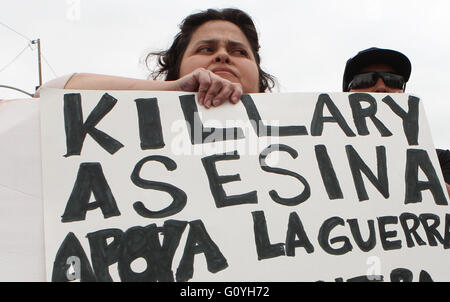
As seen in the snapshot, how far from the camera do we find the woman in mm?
1220

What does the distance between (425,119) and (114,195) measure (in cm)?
90

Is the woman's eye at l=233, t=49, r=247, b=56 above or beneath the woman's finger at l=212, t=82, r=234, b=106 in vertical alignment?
above

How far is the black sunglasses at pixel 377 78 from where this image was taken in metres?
1.83

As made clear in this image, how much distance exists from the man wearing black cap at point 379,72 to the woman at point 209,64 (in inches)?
15.6

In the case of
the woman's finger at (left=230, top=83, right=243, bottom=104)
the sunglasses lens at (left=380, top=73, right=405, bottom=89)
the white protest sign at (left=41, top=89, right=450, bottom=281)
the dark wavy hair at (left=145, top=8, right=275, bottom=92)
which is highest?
the dark wavy hair at (left=145, top=8, right=275, bottom=92)

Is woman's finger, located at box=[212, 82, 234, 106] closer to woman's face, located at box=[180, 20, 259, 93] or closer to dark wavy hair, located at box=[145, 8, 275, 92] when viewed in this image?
woman's face, located at box=[180, 20, 259, 93]

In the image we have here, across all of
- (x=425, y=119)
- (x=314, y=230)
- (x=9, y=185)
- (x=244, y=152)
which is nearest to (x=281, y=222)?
(x=314, y=230)

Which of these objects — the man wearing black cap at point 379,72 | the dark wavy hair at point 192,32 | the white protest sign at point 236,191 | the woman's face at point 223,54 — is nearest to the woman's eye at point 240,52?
the woman's face at point 223,54

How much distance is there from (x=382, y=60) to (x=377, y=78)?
0.10 metres

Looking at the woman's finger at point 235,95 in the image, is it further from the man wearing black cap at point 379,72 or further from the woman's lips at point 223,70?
the man wearing black cap at point 379,72

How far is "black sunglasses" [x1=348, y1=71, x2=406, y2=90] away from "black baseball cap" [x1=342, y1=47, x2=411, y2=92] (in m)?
0.06

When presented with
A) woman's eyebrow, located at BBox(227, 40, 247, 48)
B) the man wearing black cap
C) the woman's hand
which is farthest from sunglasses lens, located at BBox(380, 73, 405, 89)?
the woman's hand

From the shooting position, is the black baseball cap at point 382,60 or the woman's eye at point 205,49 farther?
the black baseball cap at point 382,60

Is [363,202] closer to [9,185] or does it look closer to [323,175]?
[323,175]
